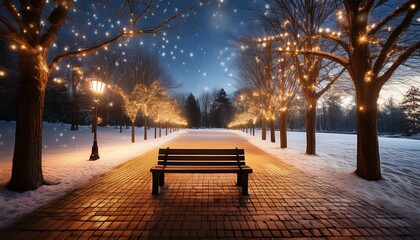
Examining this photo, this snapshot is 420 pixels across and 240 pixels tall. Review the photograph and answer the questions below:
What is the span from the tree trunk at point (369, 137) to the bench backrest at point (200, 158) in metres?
4.26

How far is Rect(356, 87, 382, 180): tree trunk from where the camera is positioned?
645cm

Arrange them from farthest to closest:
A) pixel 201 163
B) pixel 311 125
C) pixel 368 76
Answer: pixel 311 125
pixel 368 76
pixel 201 163

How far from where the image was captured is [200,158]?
5.63 m

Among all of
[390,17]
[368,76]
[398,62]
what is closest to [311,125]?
[368,76]

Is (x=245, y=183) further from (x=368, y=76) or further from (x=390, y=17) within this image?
(x=390, y=17)

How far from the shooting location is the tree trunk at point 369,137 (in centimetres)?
645

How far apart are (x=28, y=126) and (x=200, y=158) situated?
179 inches

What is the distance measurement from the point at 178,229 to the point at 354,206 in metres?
3.98

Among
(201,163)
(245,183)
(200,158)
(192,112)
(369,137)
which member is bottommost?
(245,183)

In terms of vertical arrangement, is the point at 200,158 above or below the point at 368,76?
below

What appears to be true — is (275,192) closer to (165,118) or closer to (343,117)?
(165,118)

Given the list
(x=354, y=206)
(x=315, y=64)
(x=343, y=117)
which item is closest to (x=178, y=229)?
(x=354, y=206)

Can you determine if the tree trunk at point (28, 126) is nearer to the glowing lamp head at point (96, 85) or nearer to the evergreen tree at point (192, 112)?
the glowing lamp head at point (96, 85)

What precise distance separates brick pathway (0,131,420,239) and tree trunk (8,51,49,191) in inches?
49.9
